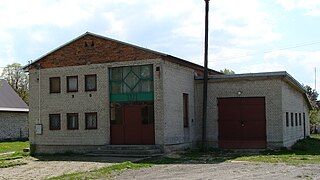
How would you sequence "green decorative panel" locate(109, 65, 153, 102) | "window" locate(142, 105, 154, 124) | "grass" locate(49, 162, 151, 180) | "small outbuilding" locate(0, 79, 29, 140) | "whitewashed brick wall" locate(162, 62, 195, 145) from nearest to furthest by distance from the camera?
"grass" locate(49, 162, 151, 180) → "whitewashed brick wall" locate(162, 62, 195, 145) → "window" locate(142, 105, 154, 124) → "green decorative panel" locate(109, 65, 153, 102) → "small outbuilding" locate(0, 79, 29, 140)

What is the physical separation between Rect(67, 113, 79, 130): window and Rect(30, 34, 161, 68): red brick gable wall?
2819mm

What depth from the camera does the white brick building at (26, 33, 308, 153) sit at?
2406 centimetres

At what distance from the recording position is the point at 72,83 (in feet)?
85.6

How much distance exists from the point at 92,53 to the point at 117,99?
2909 millimetres

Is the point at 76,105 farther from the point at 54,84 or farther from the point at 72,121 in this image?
the point at 54,84

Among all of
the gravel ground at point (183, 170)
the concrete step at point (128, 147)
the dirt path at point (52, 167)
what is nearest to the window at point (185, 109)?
the concrete step at point (128, 147)

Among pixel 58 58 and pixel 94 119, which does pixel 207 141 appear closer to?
pixel 94 119

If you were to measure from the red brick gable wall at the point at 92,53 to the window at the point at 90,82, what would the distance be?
0.81 m

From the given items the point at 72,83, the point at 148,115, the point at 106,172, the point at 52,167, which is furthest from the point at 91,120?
the point at 106,172

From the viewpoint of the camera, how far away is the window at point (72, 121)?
25.8 m

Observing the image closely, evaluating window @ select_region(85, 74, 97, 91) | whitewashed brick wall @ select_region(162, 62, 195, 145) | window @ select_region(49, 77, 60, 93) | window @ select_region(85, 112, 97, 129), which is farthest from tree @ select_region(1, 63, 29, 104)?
whitewashed brick wall @ select_region(162, 62, 195, 145)

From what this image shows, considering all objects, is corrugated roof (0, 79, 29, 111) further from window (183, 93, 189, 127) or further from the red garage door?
Answer: the red garage door

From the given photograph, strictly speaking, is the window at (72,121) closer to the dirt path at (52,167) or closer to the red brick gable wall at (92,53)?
the dirt path at (52,167)

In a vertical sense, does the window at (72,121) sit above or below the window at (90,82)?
below
